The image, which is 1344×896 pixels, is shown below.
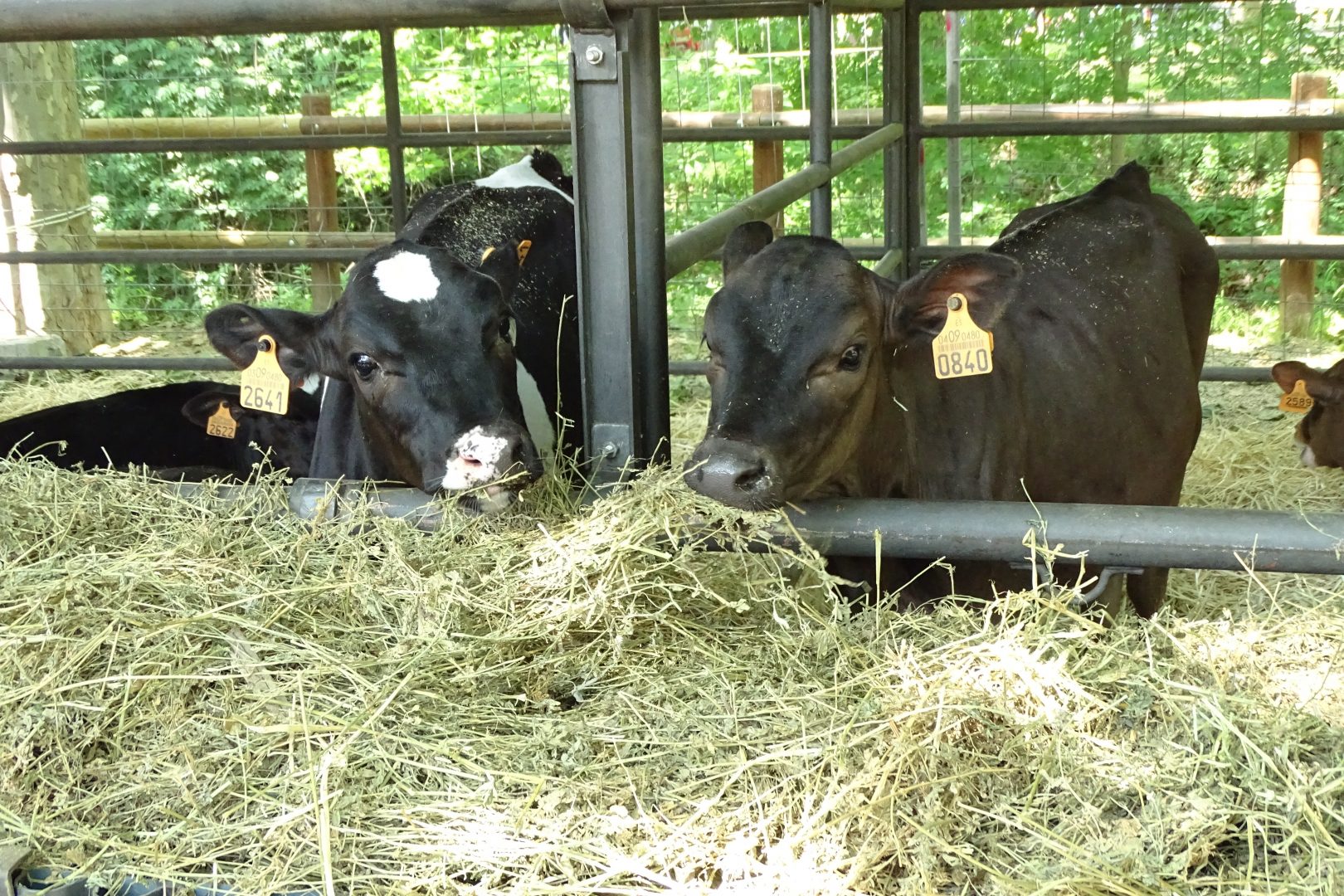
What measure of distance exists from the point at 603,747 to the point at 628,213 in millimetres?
1210

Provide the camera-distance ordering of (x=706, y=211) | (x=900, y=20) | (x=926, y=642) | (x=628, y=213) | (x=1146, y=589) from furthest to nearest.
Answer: (x=706, y=211) → (x=900, y=20) → (x=1146, y=589) → (x=628, y=213) → (x=926, y=642)

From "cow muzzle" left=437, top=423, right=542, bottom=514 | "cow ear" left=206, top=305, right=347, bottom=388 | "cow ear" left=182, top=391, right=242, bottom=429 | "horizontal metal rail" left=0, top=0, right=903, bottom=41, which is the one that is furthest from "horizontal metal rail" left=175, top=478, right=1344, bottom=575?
"cow ear" left=182, top=391, right=242, bottom=429

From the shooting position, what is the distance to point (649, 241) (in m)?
3.00

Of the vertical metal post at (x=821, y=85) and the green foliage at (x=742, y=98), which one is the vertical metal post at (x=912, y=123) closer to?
the green foliage at (x=742, y=98)

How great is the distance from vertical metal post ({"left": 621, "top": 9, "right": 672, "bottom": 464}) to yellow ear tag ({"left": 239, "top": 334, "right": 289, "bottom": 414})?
1121 millimetres

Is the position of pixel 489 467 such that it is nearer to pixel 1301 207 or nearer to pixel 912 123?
pixel 912 123

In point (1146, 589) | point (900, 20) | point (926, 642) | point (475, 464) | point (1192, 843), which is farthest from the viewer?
point (900, 20)

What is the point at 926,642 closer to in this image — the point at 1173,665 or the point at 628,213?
the point at 1173,665

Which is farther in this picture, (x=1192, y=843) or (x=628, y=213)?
(x=628, y=213)

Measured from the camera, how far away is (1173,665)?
236 centimetres

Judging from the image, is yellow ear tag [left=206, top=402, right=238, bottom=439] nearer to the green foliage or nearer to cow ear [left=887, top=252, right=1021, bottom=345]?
cow ear [left=887, top=252, right=1021, bottom=345]

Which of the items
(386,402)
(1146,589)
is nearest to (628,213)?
(386,402)

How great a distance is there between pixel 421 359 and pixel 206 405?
216cm

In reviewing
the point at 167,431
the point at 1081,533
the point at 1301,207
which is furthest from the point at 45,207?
the point at 1081,533
